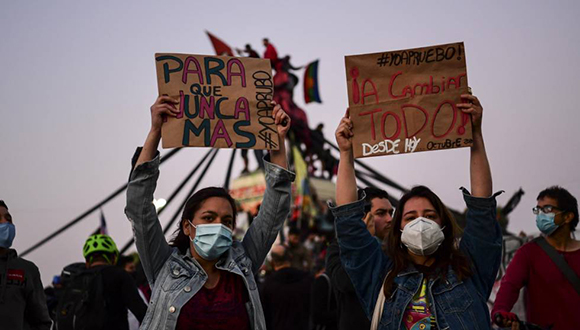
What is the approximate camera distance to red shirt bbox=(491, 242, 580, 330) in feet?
16.6

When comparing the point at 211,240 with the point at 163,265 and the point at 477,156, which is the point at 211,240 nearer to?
the point at 163,265

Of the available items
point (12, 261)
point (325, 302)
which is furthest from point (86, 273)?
point (325, 302)

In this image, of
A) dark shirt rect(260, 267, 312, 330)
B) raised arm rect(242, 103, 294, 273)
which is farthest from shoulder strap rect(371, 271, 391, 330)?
dark shirt rect(260, 267, 312, 330)

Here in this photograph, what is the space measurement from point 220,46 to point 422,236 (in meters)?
19.0

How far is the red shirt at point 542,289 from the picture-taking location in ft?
16.6

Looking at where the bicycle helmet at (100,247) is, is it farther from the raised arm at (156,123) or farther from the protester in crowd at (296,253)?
the raised arm at (156,123)

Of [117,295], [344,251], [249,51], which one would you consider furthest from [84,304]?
[249,51]

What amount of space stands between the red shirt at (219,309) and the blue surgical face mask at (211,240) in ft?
0.48

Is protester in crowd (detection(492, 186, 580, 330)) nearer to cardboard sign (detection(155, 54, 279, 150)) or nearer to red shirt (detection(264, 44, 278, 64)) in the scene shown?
cardboard sign (detection(155, 54, 279, 150))

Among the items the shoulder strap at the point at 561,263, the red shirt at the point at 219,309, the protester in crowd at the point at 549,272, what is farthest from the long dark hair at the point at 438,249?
the shoulder strap at the point at 561,263

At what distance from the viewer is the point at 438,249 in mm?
3727

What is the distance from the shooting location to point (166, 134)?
3885mm

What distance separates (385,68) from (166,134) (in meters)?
1.31

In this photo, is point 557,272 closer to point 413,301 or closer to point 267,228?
point 413,301
